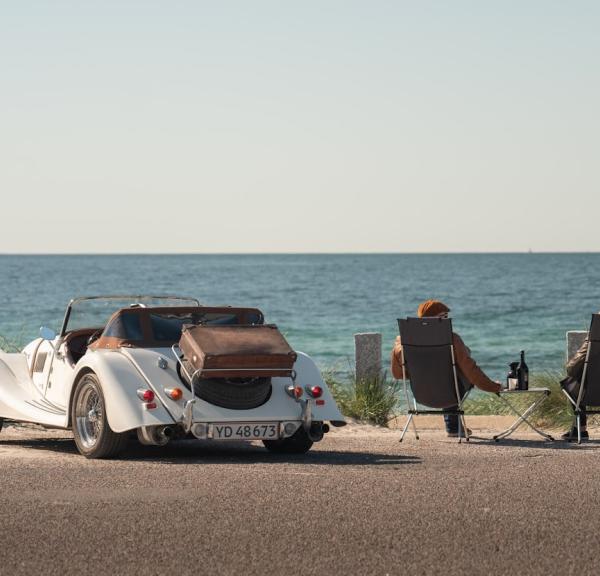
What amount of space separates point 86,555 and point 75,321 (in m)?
6.46

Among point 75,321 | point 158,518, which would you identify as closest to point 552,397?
point 75,321

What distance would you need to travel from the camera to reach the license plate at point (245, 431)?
36.4 ft

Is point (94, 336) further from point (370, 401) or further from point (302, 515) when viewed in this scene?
point (302, 515)

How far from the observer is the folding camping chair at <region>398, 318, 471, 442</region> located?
42.9 ft

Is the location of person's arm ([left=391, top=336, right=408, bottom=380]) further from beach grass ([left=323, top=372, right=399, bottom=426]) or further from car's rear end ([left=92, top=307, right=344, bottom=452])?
car's rear end ([left=92, top=307, right=344, bottom=452])

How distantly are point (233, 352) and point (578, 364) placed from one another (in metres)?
→ 3.90

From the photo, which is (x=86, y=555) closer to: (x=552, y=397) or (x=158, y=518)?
(x=158, y=518)

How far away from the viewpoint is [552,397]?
15.3m

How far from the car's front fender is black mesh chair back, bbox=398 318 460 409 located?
118 inches

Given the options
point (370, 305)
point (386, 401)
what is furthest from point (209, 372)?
point (370, 305)

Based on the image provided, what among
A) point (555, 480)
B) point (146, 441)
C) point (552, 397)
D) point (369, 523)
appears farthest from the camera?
point (552, 397)

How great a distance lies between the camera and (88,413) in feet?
38.1

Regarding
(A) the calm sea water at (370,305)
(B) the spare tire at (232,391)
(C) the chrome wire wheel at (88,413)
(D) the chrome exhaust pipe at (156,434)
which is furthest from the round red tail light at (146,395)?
Result: (A) the calm sea water at (370,305)

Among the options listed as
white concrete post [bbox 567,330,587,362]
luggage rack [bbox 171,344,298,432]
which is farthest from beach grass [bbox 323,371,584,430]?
luggage rack [bbox 171,344,298,432]
